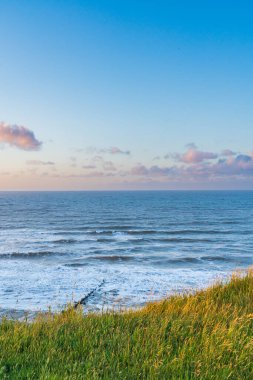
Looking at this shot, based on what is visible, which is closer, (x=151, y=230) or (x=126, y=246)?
(x=126, y=246)

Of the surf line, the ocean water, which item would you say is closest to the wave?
the ocean water

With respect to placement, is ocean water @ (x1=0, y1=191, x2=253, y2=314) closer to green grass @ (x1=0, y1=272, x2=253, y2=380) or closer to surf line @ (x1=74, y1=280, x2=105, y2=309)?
surf line @ (x1=74, y1=280, x2=105, y2=309)

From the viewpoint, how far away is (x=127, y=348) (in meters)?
5.62

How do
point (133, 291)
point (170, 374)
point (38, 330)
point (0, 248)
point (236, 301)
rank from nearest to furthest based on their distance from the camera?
point (170, 374)
point (38, 330)
point (236, 301)
point (133, 291)
point (0, 248)

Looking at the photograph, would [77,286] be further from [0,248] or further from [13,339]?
[0,248]

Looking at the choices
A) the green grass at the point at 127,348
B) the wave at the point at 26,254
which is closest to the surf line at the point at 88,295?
the green grass at the point at 127,348

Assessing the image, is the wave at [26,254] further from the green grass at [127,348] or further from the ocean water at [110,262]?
the green grass at [127,348]

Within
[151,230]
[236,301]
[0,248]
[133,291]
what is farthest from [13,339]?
[151,230]

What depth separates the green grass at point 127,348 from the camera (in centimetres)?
496

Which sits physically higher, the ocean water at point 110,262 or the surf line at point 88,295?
the surf line at point 88,295

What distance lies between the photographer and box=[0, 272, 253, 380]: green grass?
16.3ft

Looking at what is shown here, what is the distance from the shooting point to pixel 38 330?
22.4 feet

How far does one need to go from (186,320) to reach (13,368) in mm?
3415

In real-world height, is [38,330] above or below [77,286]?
above
